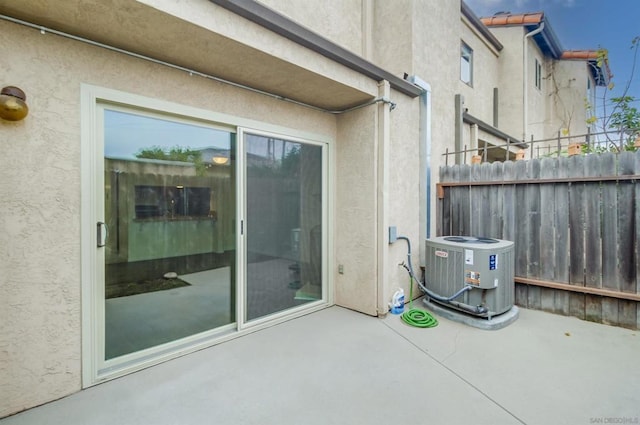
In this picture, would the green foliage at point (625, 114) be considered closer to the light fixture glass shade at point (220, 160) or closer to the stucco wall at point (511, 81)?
the stucco wall at point (511, 81)

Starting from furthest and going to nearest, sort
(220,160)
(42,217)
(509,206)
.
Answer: (509,206)
(220,160)
(42,217)

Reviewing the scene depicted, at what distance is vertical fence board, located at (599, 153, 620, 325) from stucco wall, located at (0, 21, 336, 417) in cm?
563

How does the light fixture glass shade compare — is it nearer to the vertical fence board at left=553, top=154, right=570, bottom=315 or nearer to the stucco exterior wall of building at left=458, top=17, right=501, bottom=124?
the vertical fence board at left=553, top=154, right=570, bottom=315

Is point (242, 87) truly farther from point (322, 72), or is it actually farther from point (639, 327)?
point (639, 327)

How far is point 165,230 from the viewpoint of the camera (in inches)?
117

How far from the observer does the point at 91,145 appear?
250 centimetres

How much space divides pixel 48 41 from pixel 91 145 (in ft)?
2.69

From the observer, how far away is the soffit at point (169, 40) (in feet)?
6.86

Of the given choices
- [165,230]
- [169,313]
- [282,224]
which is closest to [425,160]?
[282,224]

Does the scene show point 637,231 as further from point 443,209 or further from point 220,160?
point 220,160

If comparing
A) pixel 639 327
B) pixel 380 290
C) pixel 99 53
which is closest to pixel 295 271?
pixel 380 290

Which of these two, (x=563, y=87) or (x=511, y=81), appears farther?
(x=563, y=87)

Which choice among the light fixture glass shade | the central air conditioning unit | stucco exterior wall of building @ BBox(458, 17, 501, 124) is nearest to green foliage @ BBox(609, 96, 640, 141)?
stucco exterior wall of building @ BBox(458, 17, 501, 124)

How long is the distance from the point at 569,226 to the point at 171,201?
16.5 ft
